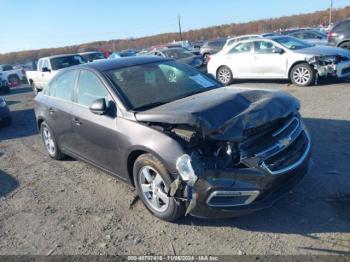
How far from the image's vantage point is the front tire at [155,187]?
3.69 meters

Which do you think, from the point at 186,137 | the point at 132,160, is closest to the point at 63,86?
the point at 132,160

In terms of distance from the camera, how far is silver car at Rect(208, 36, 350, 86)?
34.1 feet

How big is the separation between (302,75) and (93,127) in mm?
8143

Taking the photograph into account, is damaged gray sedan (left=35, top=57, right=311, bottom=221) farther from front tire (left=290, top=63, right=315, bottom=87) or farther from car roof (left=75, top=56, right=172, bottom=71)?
front tire (left=290, top=63, right=315, bottom=87)

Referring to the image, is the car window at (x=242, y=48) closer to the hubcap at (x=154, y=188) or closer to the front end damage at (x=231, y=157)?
the front end damage at (x=231, y=157)

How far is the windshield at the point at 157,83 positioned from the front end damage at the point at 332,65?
6.46 metres

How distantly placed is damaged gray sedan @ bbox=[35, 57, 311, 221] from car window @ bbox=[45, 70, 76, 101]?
0.72ft

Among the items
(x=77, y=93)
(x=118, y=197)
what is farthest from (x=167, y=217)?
(x=77, y=93)

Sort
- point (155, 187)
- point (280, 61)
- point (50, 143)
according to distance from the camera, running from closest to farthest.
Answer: point (155, 187) → point (50, 143) → point (280, 61)

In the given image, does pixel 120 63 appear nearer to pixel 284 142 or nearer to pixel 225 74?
pixel 284 142

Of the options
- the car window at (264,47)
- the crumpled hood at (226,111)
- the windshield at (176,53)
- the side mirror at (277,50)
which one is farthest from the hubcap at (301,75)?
the crumpled hood at (226,111)

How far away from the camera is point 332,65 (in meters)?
10.3

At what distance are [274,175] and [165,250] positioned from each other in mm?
1291

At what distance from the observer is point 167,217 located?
3.86 m
